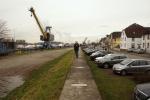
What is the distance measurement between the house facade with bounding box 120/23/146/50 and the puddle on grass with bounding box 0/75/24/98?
252ft

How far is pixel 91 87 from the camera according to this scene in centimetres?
1588

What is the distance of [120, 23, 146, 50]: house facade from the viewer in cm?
9869

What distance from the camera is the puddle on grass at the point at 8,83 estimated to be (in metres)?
→ 17.6

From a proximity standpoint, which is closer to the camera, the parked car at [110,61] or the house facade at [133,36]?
the parked car at [110,61]

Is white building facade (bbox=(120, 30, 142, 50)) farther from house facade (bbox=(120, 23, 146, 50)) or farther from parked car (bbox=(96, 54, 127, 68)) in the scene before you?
parked car (bbox=(96, 54, 127, 68))

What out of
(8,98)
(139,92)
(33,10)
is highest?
(33,10)

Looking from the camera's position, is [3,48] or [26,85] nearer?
[26,85]

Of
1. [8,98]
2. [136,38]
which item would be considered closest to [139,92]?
[8,98]

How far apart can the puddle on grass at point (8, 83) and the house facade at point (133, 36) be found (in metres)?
76.8

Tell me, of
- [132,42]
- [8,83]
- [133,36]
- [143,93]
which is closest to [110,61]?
[8,83]

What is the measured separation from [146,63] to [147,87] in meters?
13.0

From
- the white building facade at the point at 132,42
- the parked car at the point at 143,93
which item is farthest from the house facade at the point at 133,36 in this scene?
the parked car at the point at 143,93

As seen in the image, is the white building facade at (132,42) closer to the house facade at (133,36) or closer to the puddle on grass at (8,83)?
the house facade at (133,36)

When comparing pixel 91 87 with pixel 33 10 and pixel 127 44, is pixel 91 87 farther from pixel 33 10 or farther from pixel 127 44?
pixel 127 44
